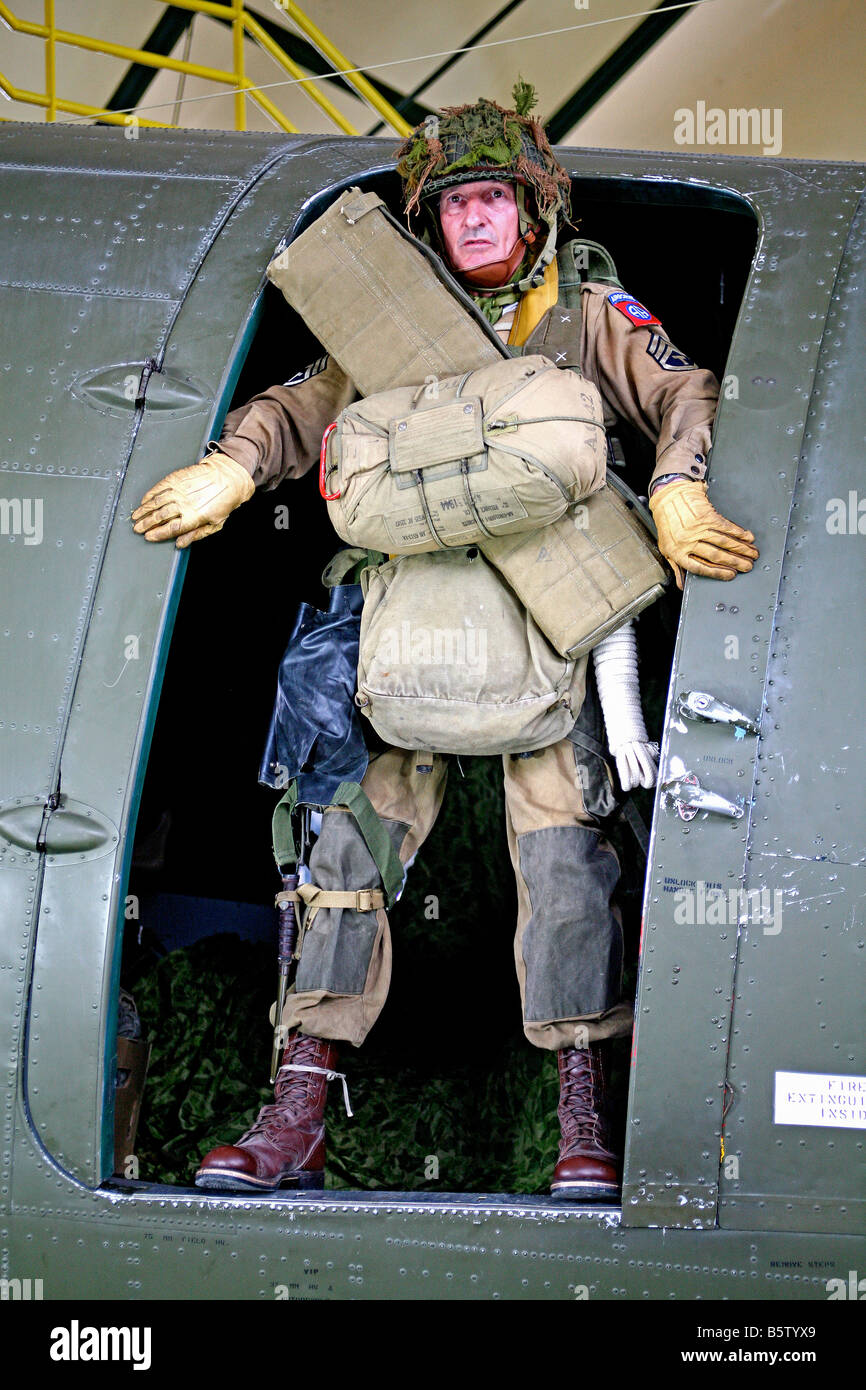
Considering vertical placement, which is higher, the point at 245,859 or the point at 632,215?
the point at 632,215

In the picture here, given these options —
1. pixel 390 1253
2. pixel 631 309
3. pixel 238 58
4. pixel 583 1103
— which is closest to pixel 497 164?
pixel 631 309

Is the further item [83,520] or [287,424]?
[287,424]

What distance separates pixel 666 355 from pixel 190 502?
3.84 feet

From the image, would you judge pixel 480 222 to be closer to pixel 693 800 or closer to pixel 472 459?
pixel 472 459

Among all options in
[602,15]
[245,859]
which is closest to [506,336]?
[245,859]

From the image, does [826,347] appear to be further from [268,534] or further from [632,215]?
[268,534]

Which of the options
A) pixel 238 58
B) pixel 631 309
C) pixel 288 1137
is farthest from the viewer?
pixel 238 58

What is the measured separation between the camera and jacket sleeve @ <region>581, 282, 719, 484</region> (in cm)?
290

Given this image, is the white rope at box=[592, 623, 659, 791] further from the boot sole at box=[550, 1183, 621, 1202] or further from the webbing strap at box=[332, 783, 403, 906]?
the boot sole at box=[550, 1183, 621, 1202]

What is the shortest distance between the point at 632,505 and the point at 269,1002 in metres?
1.91

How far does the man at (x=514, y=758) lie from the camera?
2.67m

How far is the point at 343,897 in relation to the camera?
115 inches

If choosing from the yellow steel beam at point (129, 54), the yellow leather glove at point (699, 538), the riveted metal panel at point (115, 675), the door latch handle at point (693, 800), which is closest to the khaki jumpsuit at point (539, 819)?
the yellow leather glove at point (699, 538)
